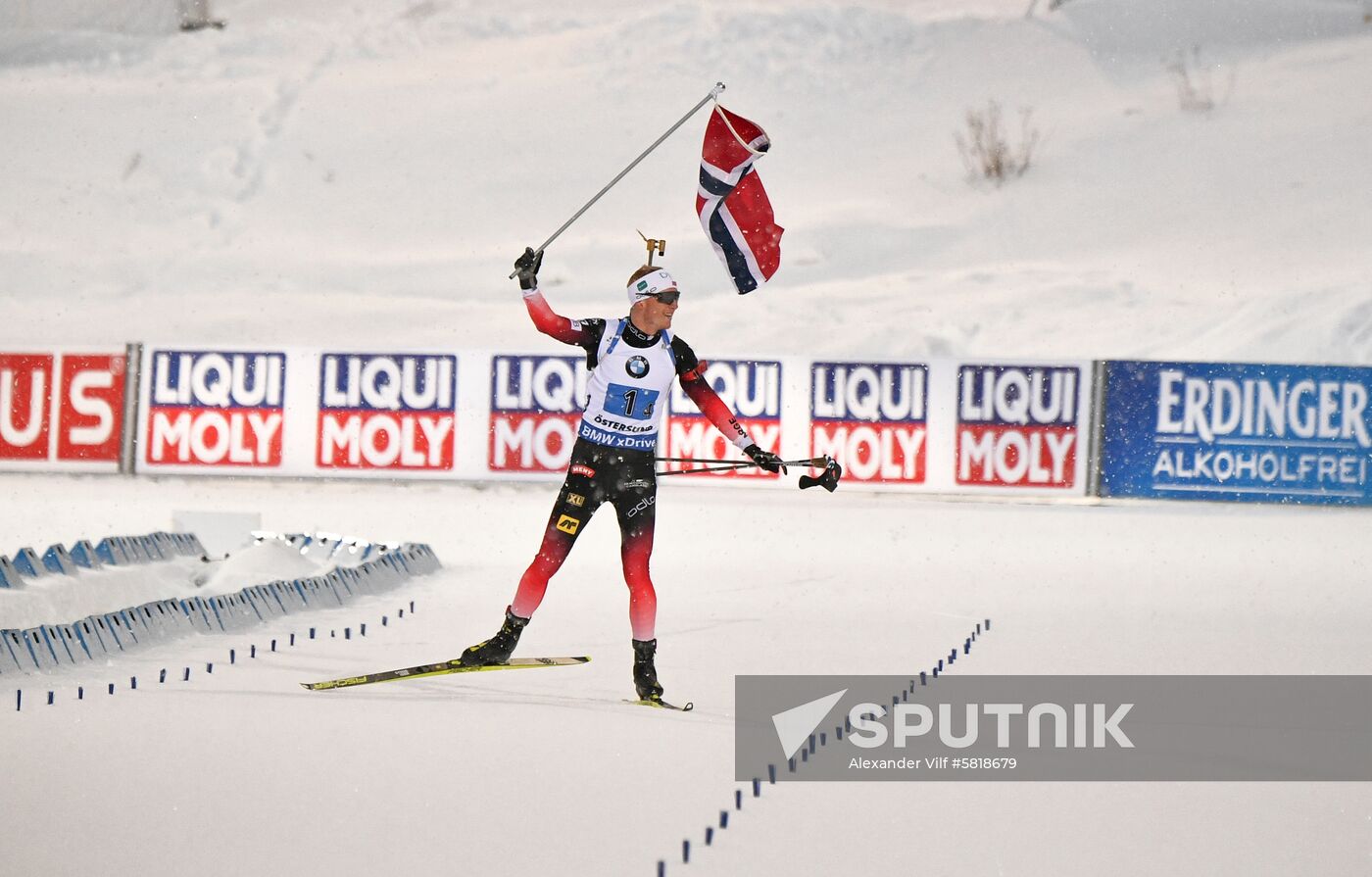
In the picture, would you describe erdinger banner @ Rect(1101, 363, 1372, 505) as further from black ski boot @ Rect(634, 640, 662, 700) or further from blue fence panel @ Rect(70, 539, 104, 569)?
blue fence panel @ Rect(70, 539, 104, 569)

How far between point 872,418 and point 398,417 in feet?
18.4

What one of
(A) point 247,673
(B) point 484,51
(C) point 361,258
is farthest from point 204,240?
(A) point 247,673

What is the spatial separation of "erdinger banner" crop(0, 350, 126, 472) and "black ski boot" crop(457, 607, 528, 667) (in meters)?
12.7

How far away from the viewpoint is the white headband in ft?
22.9

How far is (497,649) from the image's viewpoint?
23.0 ft

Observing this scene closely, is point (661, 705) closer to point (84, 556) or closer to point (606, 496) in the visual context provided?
point (606, 496)

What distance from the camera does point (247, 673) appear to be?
7.07m

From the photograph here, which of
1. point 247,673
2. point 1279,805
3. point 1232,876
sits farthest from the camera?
point 247,673

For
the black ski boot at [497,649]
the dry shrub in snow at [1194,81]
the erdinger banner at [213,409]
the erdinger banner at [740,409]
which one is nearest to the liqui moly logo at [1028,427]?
the erdinger banner at [740,409]

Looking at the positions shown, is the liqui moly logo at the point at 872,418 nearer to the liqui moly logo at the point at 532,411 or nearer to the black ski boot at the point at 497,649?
the liqui moly logo at the point at 532,411

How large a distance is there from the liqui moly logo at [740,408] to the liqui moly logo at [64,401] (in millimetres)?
6769

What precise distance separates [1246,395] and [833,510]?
5.06 m

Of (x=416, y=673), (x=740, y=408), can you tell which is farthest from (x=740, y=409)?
(x=416, y=673)

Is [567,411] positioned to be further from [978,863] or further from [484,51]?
[484,51]
